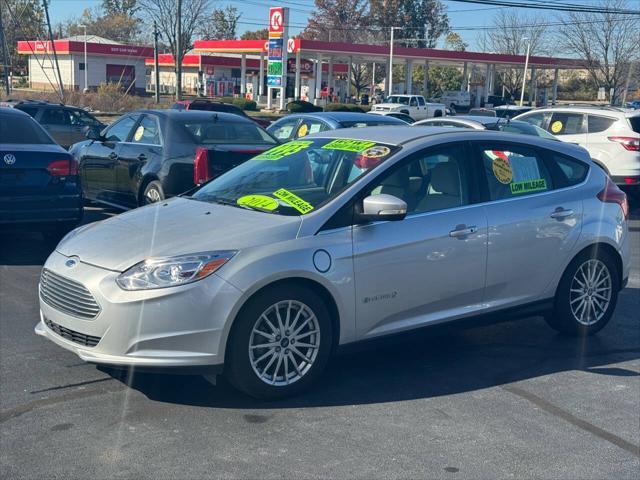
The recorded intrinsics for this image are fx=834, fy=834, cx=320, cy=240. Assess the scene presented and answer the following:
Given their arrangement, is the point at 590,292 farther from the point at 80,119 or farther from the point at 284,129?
the point at 80,119

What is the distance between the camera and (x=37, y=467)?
13.7ft

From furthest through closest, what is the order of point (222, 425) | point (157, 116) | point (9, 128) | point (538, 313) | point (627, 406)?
point (157, 116), point (9, 128), point (538, 313), point (627, 406), point (222, 425)

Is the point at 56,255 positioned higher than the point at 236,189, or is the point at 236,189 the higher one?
the point at 236,189

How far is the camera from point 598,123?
15562mm

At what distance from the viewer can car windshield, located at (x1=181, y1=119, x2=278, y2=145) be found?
10.5m

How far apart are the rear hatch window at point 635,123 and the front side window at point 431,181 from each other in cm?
1038

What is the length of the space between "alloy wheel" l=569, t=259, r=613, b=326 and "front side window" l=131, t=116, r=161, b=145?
234 inches

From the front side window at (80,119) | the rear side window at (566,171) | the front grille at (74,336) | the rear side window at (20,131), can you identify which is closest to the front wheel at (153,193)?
the rear side window at (20,131)

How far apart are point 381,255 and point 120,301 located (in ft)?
5.44

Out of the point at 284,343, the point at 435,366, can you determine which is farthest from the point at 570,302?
the point at 284,343

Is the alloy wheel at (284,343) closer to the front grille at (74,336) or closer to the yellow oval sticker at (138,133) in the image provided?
the front grille at (74,336)

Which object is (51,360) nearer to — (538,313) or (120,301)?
(120,301)

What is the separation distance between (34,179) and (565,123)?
10.7 metres

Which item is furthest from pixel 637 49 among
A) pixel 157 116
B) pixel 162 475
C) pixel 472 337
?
pixel 162 475
